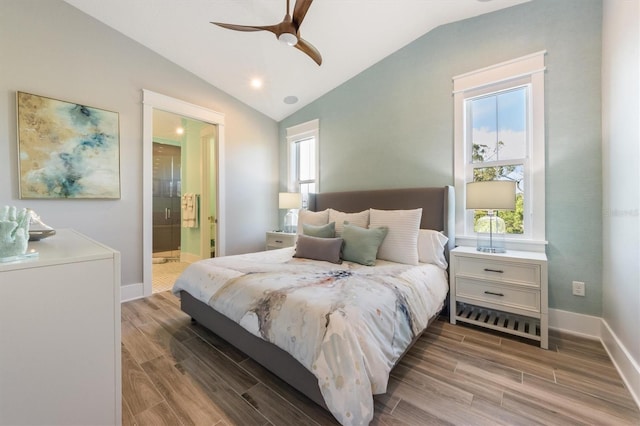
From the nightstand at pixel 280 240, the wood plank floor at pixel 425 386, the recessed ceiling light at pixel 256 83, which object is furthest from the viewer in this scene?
the nightstand at pixel 280 240

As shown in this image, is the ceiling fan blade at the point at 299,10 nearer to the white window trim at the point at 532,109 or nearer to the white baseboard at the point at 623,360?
the white window trim at the point at 532,109

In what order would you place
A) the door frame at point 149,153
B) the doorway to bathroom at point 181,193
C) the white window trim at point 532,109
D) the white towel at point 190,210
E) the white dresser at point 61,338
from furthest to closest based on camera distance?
the white towel at point 190,210, the doorway to bathroom at point 181,193, the door frame at point 149,153, the white window trim at point 532,109, the white dresser at point 61,338

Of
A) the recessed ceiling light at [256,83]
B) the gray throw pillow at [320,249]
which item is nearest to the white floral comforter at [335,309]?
the gray throw pillow at [320,249]

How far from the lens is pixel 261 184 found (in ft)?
14.6

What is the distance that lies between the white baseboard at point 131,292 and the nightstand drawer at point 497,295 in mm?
3529

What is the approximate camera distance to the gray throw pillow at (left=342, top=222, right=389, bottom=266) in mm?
2393

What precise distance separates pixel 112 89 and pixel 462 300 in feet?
14.1

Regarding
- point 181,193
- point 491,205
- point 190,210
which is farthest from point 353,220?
point 181,193

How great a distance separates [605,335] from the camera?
201cm

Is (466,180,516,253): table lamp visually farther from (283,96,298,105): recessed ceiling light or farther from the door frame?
the door frame

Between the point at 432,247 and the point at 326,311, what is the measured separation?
1594mm

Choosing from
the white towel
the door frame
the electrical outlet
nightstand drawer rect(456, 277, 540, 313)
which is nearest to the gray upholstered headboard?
nightstand drawer rect(456, 277, 540, 313)

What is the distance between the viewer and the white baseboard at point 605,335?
5.01ft

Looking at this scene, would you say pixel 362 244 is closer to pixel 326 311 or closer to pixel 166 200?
pixel 326 311
